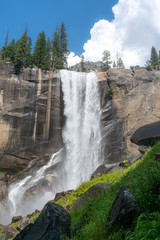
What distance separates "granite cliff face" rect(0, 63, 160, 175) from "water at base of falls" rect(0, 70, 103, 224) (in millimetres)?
1082

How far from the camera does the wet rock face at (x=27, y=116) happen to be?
24.8m

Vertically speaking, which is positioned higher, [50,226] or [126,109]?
[126,109]

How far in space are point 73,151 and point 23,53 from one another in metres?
17.0

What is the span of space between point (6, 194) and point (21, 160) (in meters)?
4.66

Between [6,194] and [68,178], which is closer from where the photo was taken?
[6,194]

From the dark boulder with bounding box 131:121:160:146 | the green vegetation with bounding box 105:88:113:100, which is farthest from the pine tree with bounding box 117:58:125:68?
the dark boulder with bounding box 131:121:160:146

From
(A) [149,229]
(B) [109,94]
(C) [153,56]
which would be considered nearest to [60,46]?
(B) [109,94]

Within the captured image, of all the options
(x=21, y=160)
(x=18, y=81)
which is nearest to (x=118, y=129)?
(x=21, y=160)

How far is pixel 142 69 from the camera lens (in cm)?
3023

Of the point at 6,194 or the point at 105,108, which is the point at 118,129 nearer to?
the point at 105,108

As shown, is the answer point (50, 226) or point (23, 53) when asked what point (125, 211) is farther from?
point (23, 53)

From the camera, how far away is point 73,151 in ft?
85.4

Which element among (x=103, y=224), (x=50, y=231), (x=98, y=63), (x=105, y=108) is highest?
(x=98, y=63)

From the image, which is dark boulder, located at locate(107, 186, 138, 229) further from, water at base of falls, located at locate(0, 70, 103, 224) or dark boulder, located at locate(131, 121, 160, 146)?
water at base of falls, located at locate(0, 70, 103, 224)
